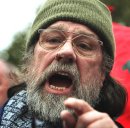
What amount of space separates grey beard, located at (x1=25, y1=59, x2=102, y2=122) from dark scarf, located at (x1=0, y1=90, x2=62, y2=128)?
46 millimetres

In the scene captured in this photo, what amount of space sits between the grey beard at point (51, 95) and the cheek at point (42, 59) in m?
0.03

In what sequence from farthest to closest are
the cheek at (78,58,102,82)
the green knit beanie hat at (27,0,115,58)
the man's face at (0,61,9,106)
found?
the man's face at (0,61,9,106)
the green knit beanie hat at (27,0,115,58)
the cheek at (78,58,102,82)

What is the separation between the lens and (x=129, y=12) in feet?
45.6

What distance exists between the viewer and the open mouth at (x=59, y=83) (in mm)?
2346

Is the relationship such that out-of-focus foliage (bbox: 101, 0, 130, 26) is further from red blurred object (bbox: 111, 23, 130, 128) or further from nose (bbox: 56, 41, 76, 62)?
nose (bbox: 56, 41, 76, 62)

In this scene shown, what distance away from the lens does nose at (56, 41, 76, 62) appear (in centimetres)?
232

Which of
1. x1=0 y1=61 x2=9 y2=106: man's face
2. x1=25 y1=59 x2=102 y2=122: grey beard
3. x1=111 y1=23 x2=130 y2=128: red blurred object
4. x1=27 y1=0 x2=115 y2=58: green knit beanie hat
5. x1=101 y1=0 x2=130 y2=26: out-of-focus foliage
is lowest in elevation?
x1=101 y1=0 x2=130 y2=26: out-of-focus foliage

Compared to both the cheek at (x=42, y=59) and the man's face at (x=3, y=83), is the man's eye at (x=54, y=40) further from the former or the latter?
the man's face at (x=3, y=83)

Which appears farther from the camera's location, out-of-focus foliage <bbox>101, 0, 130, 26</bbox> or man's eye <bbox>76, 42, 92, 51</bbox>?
out-of-focus foliage <bbox>101, 0, 130, 26</bbox>

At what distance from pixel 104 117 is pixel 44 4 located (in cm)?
119

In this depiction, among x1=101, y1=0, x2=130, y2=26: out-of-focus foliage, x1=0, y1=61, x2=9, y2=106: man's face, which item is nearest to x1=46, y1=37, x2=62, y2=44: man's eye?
x1=0, y1=61, x2=9, y2=106: man's face

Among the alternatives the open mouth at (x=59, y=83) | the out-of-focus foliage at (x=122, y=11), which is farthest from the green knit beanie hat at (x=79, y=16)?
the out-of-focus foliage at (x=122, y=11)

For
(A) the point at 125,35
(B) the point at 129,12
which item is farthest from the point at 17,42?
(A) the point at 125,35

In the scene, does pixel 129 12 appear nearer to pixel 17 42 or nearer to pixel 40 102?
pixel 40 102
